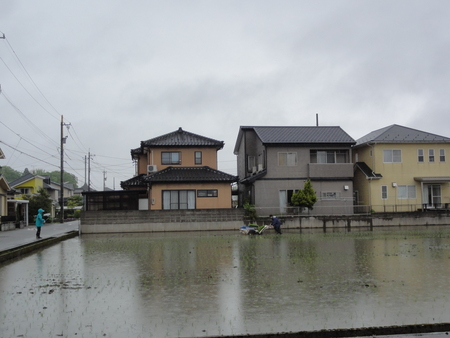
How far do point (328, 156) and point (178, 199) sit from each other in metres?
12.1

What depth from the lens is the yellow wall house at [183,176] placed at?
3356cm

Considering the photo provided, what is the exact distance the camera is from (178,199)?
33.8 m

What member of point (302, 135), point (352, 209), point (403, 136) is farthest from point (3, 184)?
point (403, 136)

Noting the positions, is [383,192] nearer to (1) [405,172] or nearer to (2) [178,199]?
(1) [405,172]

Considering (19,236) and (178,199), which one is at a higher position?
(178,199)

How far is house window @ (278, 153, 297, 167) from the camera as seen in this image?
36.3 meters

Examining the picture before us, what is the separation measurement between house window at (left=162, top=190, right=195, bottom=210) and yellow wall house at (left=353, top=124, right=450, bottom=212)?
13413 millimetres

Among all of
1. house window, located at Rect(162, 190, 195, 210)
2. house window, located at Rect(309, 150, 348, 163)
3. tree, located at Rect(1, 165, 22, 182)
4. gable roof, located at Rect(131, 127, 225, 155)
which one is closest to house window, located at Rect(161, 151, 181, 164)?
gable roof, located at Rect(131, 127, 225, 155)

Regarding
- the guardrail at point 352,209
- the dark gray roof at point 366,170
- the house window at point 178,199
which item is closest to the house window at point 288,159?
the guardrail at point 352,209

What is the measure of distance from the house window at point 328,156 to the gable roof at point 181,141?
7.05 meters

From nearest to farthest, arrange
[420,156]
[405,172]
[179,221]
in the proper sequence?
[179,221], [405,172], [420,156]

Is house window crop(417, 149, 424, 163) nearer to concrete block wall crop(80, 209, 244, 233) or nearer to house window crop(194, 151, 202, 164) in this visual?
concrete block wall crop(80, 209, 244, 233)

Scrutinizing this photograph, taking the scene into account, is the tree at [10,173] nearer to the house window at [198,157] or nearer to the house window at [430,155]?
the house window at [198,157]

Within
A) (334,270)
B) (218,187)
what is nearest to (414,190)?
(218,187)
